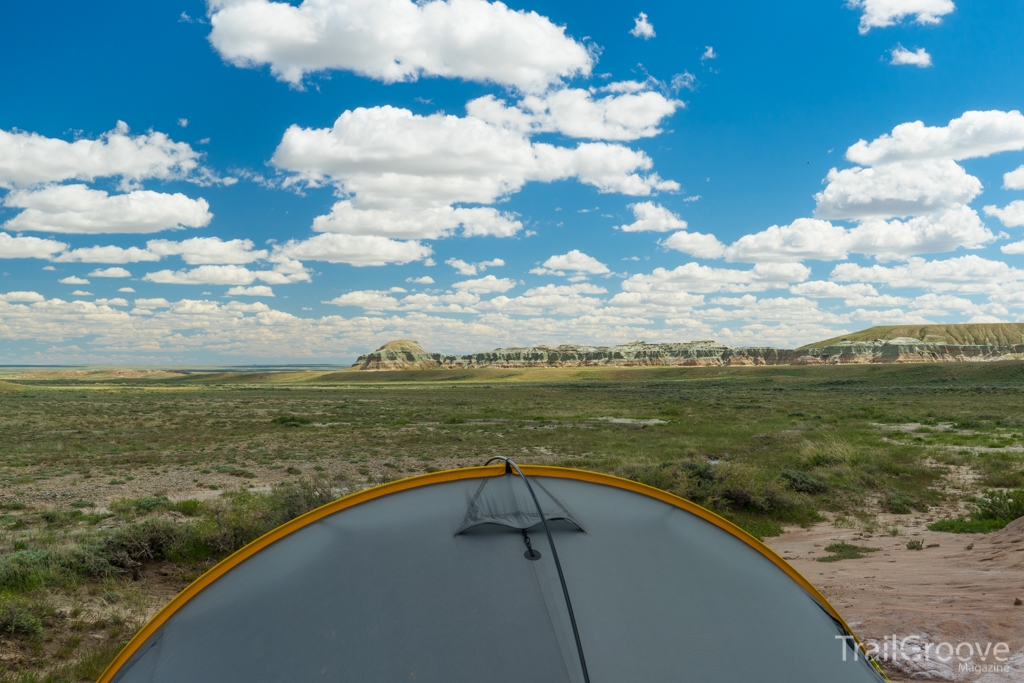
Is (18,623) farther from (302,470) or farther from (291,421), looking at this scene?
(291,421)

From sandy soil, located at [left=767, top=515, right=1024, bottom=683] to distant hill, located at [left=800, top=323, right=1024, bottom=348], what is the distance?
190386mm

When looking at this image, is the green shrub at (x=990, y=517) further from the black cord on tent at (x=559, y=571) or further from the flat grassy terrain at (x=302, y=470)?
the black cord on tent at (x=559, y=571)

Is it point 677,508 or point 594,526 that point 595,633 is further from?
point 677,508

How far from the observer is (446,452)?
2188 centimetres

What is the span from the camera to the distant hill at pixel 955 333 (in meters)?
178

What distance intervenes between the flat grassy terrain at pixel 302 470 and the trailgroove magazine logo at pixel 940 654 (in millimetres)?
5943

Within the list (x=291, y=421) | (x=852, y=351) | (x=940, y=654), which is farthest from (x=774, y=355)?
(x=940, y=654)

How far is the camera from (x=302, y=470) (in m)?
17.2

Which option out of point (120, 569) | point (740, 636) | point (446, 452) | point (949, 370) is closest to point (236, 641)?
point (740, 636)

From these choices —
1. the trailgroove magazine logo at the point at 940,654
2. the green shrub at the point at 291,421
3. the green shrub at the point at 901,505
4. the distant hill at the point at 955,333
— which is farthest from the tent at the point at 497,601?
the distant hill at the point at 955,333

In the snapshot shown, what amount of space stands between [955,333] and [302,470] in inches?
8995

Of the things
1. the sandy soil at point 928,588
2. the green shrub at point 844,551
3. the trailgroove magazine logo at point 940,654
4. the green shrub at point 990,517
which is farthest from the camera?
the green shrub at point 990,517

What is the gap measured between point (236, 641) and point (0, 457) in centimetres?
2291

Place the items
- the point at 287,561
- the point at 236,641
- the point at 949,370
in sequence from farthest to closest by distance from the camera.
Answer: the point at 949,370 < the point at 287,561 < the point at 236,641
